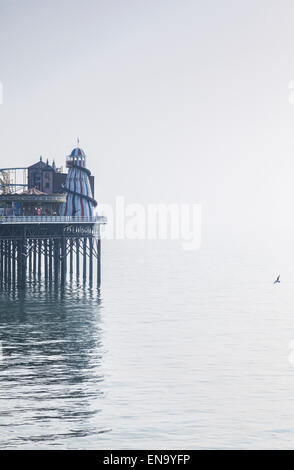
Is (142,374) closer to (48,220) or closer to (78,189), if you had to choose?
(48,220)

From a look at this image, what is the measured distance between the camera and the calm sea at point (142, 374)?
1214 inches

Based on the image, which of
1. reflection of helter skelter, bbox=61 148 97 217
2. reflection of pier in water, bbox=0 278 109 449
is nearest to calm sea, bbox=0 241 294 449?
reflection of pier in water, bbox=0 278 109 449

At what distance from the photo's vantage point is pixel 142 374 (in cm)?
4103

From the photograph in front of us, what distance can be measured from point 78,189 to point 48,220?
36.0ft

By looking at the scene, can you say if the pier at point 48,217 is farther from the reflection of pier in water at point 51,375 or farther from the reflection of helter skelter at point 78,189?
the reflection of pier in water at point 51,375

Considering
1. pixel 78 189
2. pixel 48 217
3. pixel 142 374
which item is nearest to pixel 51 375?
pixel 142 374

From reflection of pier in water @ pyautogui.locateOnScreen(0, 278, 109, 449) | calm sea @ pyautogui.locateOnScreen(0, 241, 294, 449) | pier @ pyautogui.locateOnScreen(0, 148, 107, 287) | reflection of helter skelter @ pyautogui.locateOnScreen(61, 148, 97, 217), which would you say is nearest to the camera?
reflection of pier in water @ pyautogui.locateOnScreen(0, 278, 109, 449)

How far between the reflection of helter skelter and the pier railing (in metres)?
2.47

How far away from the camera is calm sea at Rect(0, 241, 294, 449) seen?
30.8m

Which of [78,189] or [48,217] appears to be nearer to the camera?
[48,217]

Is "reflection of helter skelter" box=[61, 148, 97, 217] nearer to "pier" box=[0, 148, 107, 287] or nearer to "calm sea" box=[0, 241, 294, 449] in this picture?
"pier" box=[0, 148, 107, 287]
